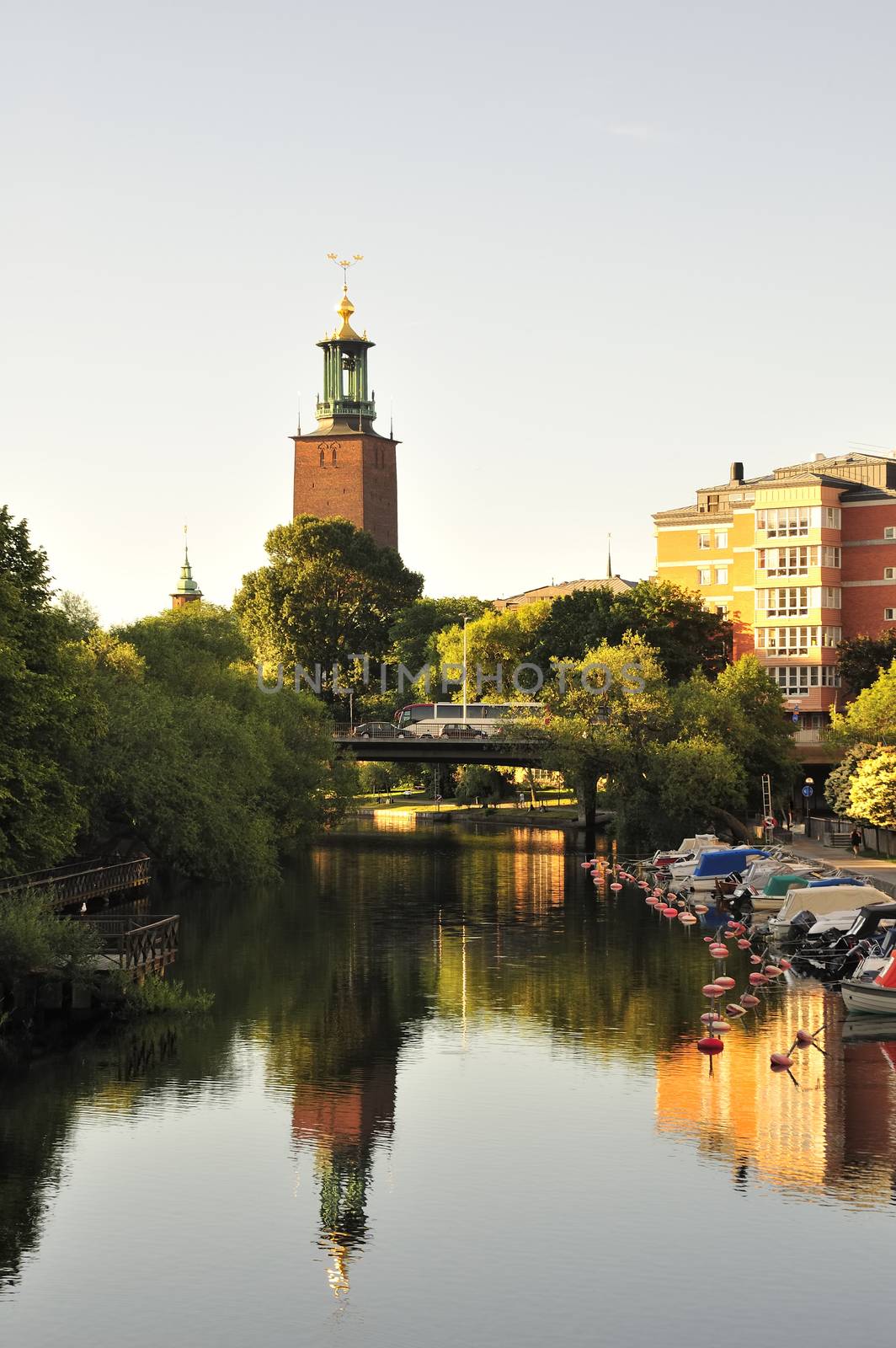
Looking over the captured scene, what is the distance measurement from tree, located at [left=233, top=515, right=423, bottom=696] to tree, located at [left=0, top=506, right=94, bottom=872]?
103955 millimetres

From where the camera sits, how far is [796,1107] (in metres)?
37.6

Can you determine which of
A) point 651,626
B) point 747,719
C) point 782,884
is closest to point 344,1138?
point 782,884

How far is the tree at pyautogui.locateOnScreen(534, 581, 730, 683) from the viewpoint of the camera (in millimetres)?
120125

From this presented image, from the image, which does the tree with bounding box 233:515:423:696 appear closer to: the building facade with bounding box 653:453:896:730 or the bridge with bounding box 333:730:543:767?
the bridge with bounding box 333:730:543:767

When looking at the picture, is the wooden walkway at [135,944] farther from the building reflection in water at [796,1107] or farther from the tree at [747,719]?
the tree at [747,719]

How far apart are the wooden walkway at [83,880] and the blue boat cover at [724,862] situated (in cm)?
A: 2446

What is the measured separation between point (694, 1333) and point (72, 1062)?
2064 centimetres

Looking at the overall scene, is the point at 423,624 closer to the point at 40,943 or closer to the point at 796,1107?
the point at 40,943

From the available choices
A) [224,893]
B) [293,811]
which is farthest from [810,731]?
[224,893]

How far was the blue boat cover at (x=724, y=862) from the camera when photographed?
7838 centimetres

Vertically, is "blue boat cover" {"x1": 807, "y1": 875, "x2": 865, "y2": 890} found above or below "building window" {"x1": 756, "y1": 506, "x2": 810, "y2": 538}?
below

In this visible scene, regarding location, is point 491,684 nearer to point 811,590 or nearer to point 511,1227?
point 811,590

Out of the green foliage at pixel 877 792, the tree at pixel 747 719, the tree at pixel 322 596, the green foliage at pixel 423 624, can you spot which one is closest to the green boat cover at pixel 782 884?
the green foliage at pixel 877 792

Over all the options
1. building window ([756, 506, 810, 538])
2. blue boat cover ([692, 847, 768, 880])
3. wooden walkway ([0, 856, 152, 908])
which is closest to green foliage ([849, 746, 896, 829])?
blue boat cover ([692, 847, 768, 880])
